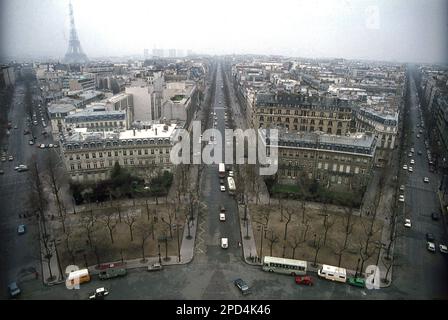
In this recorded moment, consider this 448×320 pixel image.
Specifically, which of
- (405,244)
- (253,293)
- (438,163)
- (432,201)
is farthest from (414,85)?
(253,293)

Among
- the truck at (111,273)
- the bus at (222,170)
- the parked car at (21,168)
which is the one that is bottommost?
the truck at (111,273)

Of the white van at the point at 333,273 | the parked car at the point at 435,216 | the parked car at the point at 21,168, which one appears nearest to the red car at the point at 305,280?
the white van at the point at 333,273

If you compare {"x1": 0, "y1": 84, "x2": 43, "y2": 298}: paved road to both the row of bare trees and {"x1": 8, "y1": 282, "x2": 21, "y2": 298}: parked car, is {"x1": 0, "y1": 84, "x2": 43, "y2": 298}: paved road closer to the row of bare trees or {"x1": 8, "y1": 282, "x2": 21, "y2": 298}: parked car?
{"x1": 8, "y1": 282, "x2": 21, "y2": 298}: parked car

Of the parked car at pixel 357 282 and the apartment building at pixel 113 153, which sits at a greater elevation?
the apartment building at pixel 113 153

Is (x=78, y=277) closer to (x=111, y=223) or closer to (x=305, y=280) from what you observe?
(x=111, y=223)

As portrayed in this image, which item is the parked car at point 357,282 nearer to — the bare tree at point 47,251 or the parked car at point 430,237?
the parked car at point 430,237

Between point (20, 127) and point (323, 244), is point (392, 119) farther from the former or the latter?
point (20, 127)

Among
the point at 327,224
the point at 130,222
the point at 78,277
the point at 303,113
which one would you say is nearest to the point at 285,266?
the point at 327,224

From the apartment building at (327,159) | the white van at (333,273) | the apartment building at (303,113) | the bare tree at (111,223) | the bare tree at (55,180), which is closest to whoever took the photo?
the white van at (333,273)
